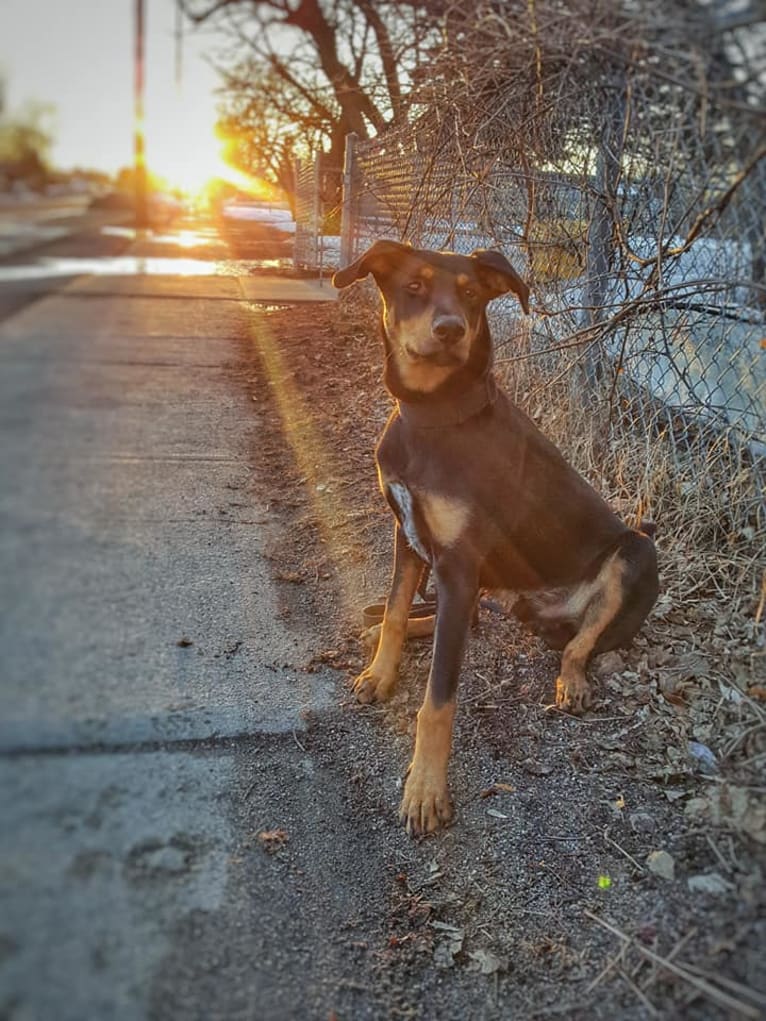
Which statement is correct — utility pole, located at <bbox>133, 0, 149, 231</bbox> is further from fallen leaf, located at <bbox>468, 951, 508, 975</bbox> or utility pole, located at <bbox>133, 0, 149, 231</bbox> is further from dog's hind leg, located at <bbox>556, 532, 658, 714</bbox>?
dog's hind leg, located at <bbox>556, 532, 658, 714</bbox>

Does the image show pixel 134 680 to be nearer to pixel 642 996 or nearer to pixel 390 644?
pixel 642 996

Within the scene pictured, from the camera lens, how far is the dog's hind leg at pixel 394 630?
275 cm

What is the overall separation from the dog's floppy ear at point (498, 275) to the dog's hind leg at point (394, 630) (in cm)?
96

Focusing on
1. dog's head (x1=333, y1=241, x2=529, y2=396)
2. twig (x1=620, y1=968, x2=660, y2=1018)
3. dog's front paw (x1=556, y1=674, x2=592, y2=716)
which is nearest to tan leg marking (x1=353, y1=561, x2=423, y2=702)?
dog's front paw (x1=556, y1=674, x2=592, y2=716)

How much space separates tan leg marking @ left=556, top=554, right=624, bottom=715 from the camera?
111 inches

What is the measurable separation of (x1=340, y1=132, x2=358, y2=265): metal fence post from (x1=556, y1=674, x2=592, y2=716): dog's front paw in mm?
1841

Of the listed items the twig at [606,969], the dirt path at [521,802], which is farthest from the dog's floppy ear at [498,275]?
the twig at [606,969]

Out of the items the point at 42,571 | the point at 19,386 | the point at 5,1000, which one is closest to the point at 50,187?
the point at 19,386

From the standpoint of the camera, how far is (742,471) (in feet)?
11.0

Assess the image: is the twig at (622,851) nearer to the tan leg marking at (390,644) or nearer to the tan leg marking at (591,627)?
the tan leg marking at (591,627)

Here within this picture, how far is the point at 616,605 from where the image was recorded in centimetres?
289

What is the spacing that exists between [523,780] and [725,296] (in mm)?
1867

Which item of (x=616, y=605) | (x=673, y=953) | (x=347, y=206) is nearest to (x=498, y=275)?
(x=347, y=206)

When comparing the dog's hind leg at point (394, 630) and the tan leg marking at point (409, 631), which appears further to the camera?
the tan leg marking at point (409, 631)
